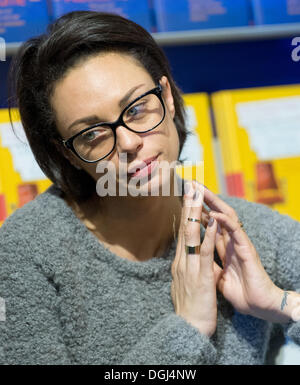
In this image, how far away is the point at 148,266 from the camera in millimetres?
948

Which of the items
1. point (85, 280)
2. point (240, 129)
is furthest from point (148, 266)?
point (240, 129)

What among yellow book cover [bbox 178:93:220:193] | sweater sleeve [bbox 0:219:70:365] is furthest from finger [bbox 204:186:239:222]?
yellow book cover [bbox 178:93:220:193]

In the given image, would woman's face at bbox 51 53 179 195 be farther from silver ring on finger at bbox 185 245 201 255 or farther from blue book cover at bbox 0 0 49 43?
blue book cover at bbox 0 0 49 43

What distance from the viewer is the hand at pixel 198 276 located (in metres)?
0.83

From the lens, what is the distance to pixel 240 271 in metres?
0.88

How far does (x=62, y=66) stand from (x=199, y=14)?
2.42 feet

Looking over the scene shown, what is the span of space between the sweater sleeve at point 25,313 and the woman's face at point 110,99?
0.78ft

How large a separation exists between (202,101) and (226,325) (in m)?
0.79

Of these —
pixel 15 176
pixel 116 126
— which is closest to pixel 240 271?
pixel 116 126

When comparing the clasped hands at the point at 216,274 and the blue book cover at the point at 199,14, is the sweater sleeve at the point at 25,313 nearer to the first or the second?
the clasped hands at the point at 216,274

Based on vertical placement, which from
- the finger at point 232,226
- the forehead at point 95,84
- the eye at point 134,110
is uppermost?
the forehead at point 95,84

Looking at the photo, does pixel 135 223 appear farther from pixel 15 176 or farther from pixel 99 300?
pixel 15 176

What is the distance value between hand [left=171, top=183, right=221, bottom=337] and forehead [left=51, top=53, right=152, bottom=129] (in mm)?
235

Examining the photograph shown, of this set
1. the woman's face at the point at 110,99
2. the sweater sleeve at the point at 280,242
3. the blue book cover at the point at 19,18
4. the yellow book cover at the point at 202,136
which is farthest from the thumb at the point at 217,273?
the blue book cover at the point at 19,18
